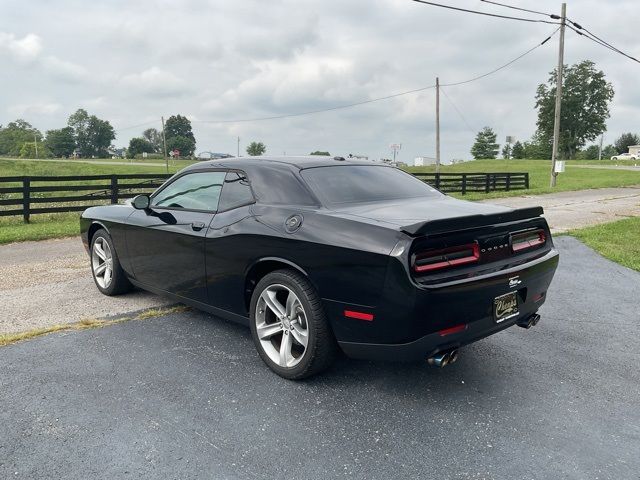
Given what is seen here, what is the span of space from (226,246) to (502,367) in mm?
2173

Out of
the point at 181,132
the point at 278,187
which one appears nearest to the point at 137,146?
the point at 181,132

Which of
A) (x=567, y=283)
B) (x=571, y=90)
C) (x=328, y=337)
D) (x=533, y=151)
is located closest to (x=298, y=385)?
(x=328, y=337)

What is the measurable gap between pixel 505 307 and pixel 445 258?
608mm

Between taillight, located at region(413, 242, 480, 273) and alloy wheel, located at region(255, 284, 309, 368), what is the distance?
81 cm

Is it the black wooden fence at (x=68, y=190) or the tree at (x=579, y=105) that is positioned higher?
the tree at (x=579, y=105)

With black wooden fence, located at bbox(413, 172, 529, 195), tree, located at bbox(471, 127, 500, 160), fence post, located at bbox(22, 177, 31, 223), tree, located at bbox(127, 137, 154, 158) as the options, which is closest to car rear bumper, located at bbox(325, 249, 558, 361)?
fence post, located at bbox(22, 177, 31, 223)

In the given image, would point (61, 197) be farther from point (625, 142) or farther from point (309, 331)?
point (625, 142)

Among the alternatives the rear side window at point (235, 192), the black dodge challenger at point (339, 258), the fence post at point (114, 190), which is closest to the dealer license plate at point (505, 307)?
the black dodge challenger at point (339, 258)

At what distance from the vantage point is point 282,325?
3.34 meters

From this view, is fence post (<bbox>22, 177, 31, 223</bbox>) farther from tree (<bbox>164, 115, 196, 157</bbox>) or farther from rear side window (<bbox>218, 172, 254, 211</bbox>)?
tree (<bbox>164, 115, 196, 157</bbox>)

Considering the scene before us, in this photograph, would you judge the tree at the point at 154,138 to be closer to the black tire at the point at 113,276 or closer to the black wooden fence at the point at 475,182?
the black wooden fence at the point at 475,182

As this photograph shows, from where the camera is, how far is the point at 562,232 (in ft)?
32.6

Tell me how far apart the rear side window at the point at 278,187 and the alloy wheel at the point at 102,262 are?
7.32 feet

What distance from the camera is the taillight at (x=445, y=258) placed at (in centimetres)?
277
